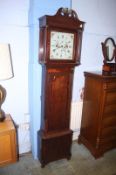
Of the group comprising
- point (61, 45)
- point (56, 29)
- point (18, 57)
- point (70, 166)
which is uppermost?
point (56, 29)

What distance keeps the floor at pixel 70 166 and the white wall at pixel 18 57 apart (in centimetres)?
26

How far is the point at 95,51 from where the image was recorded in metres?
2.28

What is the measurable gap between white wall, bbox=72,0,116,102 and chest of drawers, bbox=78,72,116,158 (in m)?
0.15

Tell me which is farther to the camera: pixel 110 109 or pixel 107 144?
pixel 107 144

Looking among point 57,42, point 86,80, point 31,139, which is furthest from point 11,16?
point 31,139

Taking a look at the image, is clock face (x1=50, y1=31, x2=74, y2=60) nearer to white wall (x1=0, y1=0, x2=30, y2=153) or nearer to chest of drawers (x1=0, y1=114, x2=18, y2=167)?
white wall (x1=0, y1=0, x2=30, y2=153)

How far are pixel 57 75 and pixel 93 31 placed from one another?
99cm

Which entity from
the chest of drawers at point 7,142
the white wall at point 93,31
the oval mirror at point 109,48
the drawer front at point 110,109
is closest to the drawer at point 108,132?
the drawer front at point 110,109

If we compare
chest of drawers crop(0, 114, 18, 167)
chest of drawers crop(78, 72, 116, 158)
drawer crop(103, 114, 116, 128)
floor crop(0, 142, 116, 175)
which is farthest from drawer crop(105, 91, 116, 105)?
chest of drawers crop(0, 114, 18, 167)

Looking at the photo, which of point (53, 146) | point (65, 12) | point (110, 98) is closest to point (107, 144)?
point (110, 98)

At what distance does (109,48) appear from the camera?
230 cm

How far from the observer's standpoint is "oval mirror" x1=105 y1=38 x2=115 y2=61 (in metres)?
2.28

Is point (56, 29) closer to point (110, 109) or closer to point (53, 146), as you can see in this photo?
point (110, 109)

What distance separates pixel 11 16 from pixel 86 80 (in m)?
1.27
